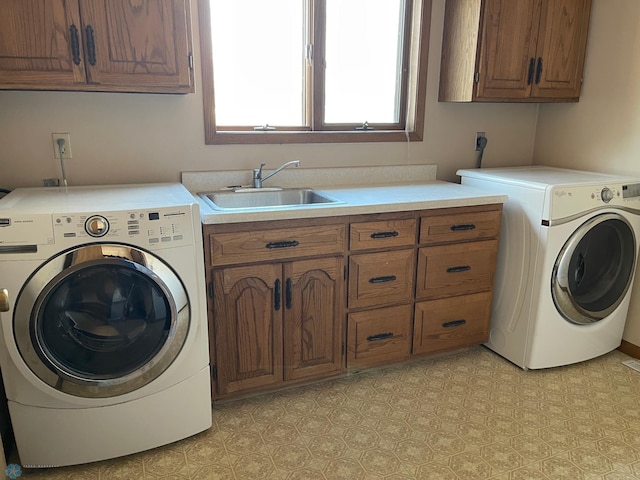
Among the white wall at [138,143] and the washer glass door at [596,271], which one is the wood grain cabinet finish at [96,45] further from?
the washer glass door at [596,271]

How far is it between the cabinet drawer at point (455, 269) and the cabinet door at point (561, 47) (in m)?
0.99

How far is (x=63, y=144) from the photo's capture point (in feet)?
7.20

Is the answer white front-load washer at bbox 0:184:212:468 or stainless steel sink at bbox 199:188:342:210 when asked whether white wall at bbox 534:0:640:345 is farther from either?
white front-load washer at bbox 0:184:212:468

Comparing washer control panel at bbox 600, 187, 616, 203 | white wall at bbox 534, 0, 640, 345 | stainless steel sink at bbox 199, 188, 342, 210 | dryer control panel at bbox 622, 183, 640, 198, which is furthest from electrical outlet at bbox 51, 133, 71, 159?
white wall at bbox 534, 0, 640, 345

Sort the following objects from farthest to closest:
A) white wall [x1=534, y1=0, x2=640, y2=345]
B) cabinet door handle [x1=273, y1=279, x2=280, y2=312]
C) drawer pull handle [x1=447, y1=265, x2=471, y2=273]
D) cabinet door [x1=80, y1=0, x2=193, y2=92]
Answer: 1. white wall [x1=534, y1=0, x2=640, y2=345]
2. drawer pull handle [x1=447, y1=265, x2=471, y2=273]
3. cabinet door handle [x1=273, y1=279, x2=280, y2=312]
4. cabinet door [x1=80, y1=0, x2=193, y2=92]

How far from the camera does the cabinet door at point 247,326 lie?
2021 mm

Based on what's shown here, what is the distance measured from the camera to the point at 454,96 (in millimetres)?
2723

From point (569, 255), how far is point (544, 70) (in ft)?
3.55

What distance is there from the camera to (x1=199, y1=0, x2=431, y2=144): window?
8.07 ft

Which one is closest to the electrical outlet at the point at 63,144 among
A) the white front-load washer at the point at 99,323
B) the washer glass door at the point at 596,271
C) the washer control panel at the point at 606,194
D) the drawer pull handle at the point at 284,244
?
the white front-load washer at the point at 99,323

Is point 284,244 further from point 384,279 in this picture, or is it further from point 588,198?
point 588,198

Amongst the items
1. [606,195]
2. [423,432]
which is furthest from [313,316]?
[606,195]

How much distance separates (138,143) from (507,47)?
1958mm

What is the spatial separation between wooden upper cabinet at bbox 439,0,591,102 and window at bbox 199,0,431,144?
172 millimetres
